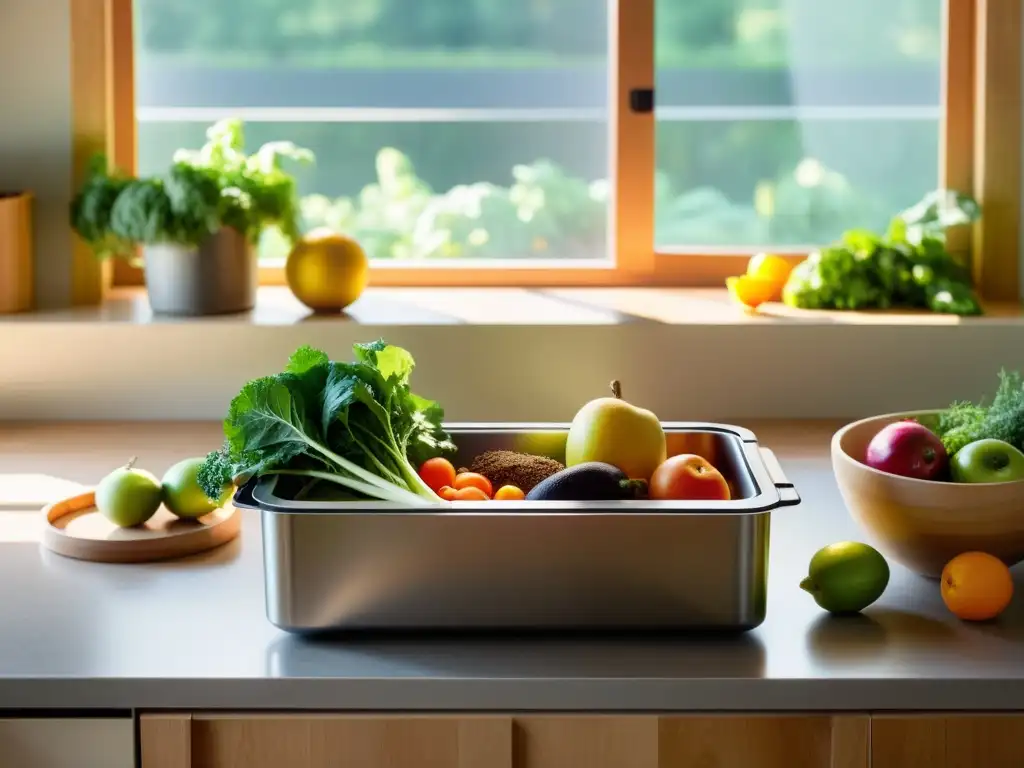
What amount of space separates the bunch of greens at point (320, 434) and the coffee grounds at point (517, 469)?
0.13 meters

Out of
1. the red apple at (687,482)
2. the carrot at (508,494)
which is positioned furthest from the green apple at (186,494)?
the red apple at (687,482)

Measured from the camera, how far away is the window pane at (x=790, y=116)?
8.71 ft

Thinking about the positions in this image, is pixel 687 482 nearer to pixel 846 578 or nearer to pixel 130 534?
pixel 846 578

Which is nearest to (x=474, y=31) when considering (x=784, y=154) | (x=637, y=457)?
(x=784, y=154)

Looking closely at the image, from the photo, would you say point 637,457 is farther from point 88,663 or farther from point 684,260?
point 684,260

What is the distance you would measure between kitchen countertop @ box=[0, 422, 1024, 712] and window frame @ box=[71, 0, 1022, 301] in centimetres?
117

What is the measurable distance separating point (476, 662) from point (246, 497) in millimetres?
255

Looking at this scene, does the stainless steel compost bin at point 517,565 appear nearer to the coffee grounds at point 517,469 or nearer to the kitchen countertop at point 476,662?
the kitchen countertop at point 476,662

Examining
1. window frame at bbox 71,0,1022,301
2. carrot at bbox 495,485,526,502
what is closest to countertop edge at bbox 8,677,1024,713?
carrot at bbox 495,485,526,502

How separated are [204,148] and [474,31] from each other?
0.53 metres

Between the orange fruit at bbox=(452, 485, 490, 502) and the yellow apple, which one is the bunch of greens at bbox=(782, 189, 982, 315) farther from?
the orange fruit at bbox=(452, 485, 490, 502)

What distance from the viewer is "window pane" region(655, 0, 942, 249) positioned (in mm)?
2654

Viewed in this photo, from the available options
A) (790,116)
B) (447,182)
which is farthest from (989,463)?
(447,182)

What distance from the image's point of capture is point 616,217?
264 centimetres
